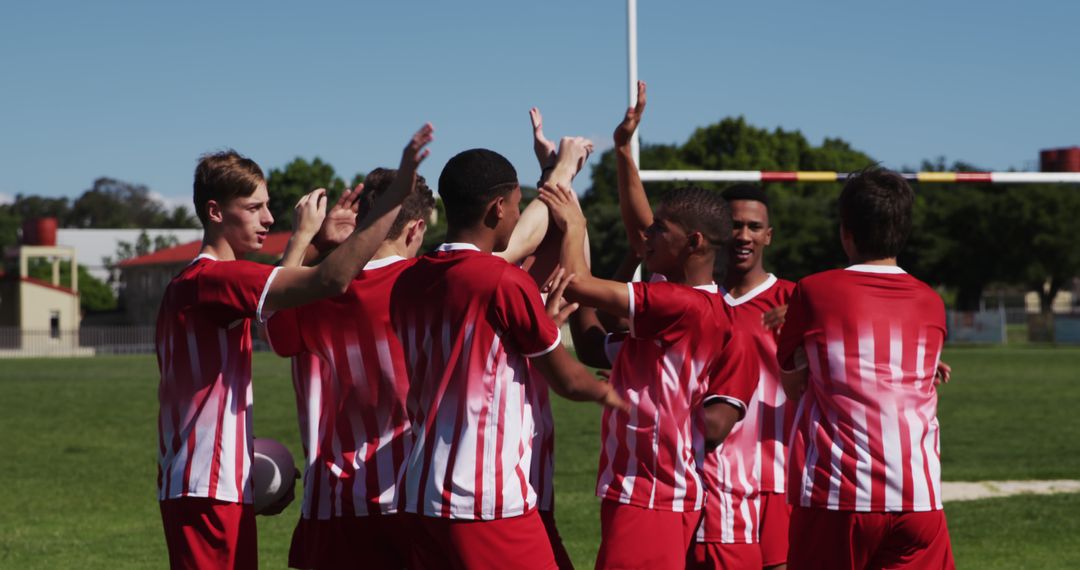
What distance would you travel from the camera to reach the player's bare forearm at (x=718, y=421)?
5371 millimetres

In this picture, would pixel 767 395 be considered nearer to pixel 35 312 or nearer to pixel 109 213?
pixel 35 312

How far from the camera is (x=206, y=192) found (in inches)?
207

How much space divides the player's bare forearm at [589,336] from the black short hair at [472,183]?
1.35 metres

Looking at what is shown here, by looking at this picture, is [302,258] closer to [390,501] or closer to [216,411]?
[216,411]

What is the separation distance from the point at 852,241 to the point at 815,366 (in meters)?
0.53

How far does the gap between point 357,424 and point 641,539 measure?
118 centimetres

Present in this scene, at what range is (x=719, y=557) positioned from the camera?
5.87m

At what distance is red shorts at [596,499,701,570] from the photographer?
514 cm

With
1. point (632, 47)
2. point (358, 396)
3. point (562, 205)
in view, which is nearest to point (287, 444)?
point (632, 47)

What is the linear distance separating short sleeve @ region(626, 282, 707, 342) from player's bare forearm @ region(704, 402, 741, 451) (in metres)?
0.37

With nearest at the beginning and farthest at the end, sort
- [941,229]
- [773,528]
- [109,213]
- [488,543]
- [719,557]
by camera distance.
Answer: [488,543] < [719,557] < [773,528] < [941,229] < [109,213]

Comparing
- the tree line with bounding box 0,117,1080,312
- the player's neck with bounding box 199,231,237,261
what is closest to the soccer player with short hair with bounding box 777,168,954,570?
the player's neck with bounding box 199,231,237,261

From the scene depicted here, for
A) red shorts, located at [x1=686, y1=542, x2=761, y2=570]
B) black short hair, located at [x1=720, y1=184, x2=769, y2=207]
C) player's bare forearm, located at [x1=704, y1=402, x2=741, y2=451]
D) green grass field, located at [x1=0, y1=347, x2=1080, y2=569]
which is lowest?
green grass field, located at [x1=0, y1=347, x2=1080, y2=569]

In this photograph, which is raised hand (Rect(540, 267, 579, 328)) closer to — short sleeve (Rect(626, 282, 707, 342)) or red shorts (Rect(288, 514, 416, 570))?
short sleeve (Rect(626, 282, 707, 342))
